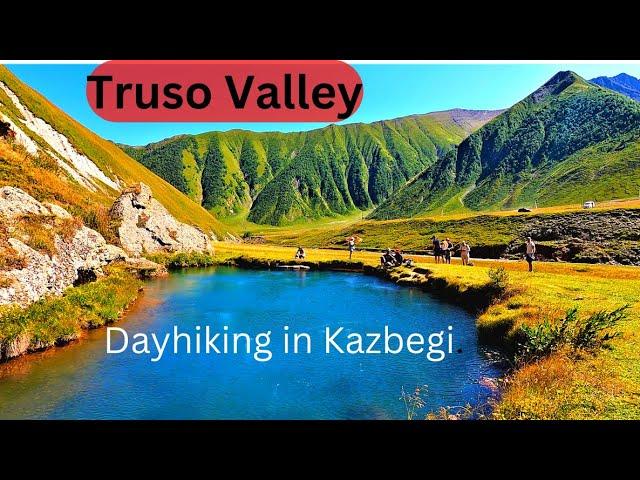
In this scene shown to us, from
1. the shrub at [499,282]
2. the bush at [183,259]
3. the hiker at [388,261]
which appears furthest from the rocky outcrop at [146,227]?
the shrub at [499,282]

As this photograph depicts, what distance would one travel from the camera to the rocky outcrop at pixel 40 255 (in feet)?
78.9

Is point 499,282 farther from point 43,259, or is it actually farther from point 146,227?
point 146,227

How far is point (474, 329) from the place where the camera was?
27.4 meters

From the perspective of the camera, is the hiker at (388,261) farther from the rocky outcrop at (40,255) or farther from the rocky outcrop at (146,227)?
the rocky outcrop at (40,255)

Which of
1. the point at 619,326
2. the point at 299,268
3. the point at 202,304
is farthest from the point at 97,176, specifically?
the point at 619,326

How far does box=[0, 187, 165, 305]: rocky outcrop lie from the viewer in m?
24.0

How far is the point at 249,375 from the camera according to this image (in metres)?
20.8

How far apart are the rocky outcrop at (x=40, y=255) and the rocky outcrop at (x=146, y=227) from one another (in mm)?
24787

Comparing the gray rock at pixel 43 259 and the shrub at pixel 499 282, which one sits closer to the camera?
the gray rock at pixel 43 259

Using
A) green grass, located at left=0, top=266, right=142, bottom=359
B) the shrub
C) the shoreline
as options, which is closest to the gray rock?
green grass, located at left=0, top=266, right=142, bottom=359

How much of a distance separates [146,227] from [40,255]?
3850 centimetres

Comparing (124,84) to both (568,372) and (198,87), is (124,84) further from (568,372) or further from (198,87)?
(568,372)

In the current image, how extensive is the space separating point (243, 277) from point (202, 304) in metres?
19.1

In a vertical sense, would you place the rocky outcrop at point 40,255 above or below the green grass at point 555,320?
above
